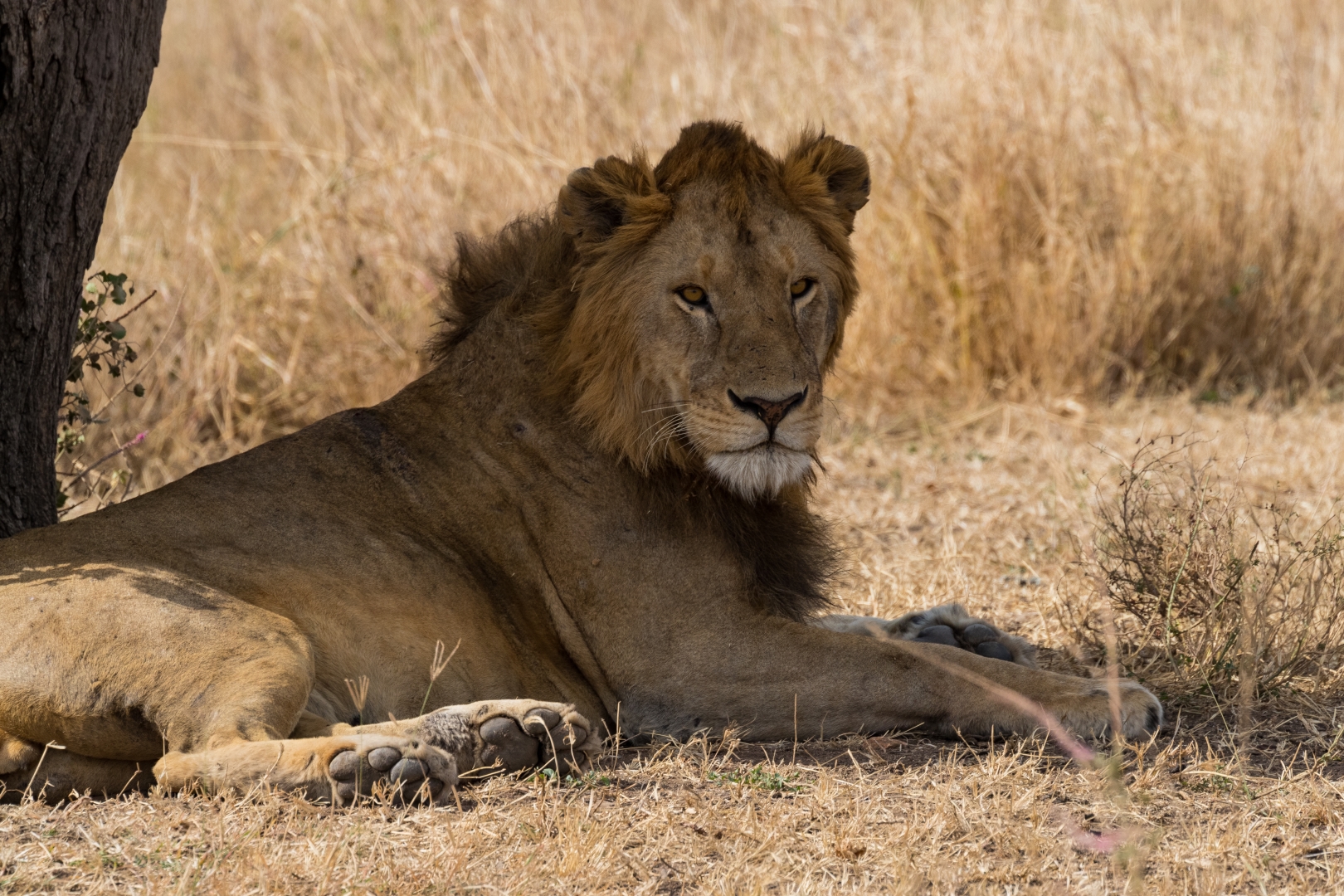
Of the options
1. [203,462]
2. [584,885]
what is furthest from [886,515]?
[584,885]

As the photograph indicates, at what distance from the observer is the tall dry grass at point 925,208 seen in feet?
24.9

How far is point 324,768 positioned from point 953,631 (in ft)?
7.13

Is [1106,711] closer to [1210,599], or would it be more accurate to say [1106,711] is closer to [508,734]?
[1210,599]

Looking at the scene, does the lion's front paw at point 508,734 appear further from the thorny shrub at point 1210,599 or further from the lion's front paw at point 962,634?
the thorny shrub at point 1210,599

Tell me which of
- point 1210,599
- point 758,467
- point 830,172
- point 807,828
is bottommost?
point 807,828

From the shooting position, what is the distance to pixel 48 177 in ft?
12.8

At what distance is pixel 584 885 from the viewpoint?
2.77m

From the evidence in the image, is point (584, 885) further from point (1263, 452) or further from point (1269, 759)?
point (1263, 452)

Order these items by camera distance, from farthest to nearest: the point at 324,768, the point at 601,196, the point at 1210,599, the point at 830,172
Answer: the point at 1210,599
the point at 830,172
the point at 601,196
the point at 324,768

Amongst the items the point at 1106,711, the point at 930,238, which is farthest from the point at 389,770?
the point at 930,238

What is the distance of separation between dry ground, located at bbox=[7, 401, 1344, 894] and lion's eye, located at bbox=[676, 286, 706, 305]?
3.73ft

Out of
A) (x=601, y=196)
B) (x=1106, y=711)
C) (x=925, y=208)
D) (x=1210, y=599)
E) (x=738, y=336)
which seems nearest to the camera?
(x=1106, y=711)

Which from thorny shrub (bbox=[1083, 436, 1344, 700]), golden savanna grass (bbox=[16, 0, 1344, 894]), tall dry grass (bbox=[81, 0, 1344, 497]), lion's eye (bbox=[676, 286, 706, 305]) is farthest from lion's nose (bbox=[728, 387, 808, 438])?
tall dry grass (bbox=[81, 0, 1344, 497])

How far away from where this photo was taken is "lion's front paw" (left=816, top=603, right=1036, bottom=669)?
14.3 ft
